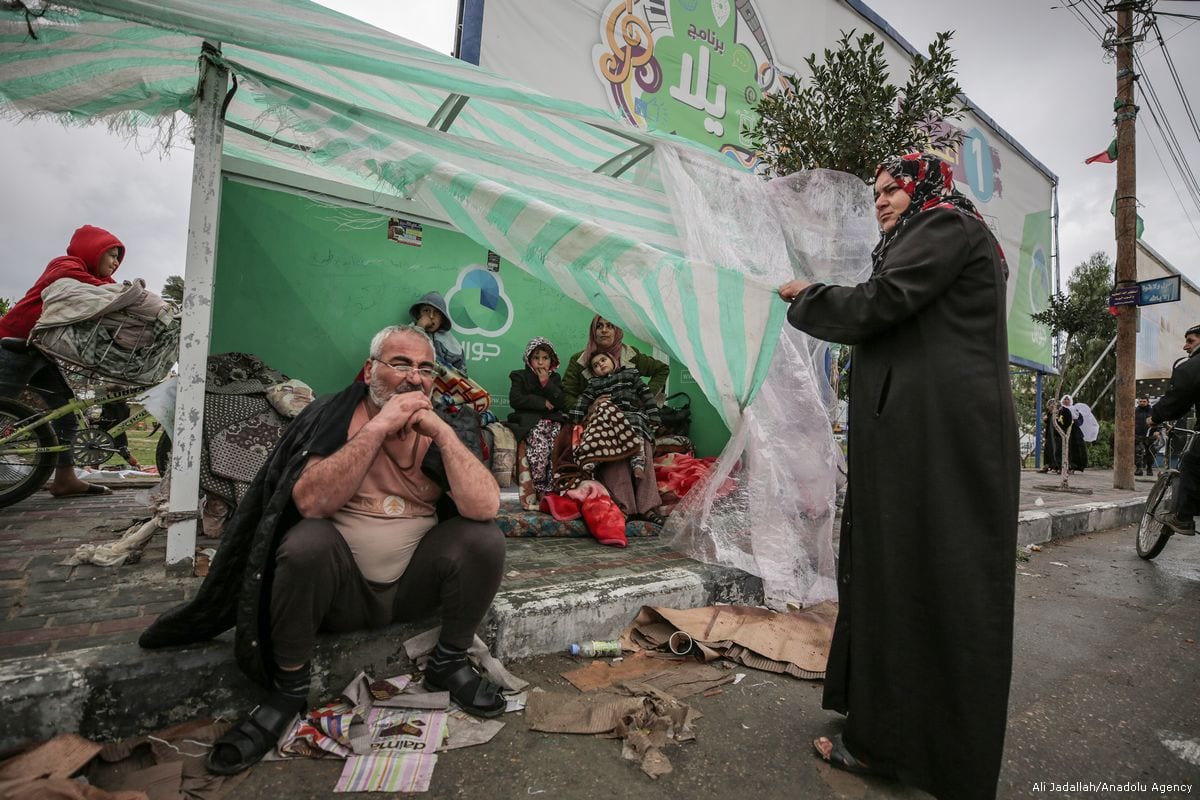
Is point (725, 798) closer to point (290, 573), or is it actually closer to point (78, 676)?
point (290, 573)

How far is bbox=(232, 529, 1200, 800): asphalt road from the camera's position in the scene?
5.05ft

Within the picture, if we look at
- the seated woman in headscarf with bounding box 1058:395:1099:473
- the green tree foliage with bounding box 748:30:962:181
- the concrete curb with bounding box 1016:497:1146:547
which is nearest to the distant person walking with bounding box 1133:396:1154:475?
the seated woman in headscarf with bounding box 1058:395:1099:473

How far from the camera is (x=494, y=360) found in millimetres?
4891

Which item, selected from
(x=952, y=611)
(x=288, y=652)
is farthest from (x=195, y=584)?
(x=952, y=611)

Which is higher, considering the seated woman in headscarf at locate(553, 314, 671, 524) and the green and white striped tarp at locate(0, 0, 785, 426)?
the green and white striped tarp at locate(0, 0, 785, 426)

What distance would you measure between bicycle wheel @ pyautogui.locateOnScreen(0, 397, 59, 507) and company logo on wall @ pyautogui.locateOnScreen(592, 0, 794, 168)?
17.5ft

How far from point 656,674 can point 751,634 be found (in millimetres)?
541

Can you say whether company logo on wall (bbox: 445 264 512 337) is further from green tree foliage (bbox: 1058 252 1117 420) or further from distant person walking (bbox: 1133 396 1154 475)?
green tree foliage (bbox: 1058 252 1117 420)

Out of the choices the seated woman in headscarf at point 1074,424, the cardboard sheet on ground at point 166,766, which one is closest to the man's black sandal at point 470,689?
the cardboard sheet on ground at point 166,766

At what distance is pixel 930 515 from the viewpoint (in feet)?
5.18

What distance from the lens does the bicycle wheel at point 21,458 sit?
3480mm

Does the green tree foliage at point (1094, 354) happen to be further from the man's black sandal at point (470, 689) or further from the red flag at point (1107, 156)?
the man's black sandal at point (470, 689)

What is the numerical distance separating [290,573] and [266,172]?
3.51 metres

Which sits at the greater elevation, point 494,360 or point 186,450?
point 494,360
